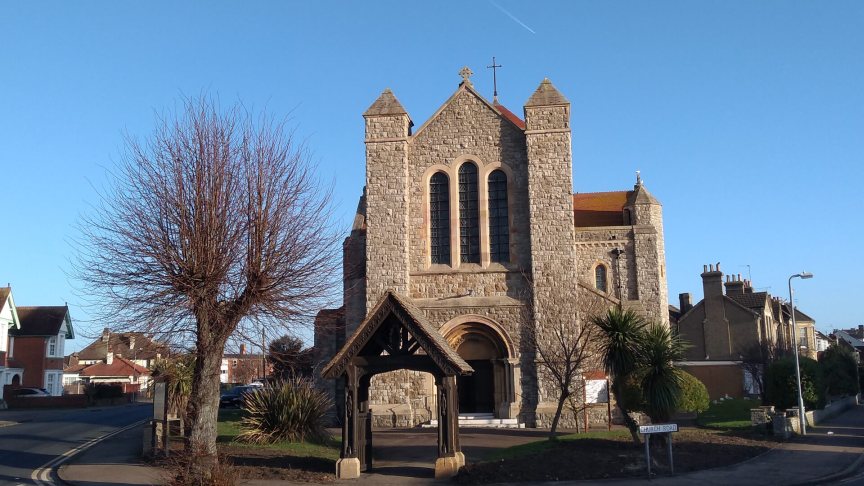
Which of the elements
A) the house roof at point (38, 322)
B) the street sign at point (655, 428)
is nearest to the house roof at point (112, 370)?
the house roof at point (38, 322)

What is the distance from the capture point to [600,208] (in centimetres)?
3872

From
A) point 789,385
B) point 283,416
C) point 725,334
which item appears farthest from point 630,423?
point 725,334

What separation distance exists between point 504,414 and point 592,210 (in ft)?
49.2

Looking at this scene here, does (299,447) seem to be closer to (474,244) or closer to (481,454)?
(481,454)

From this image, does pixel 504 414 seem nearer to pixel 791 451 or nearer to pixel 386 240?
pixel 386 240

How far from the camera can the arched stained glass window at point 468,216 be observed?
2888 centimetres

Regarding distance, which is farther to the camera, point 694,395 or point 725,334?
point 725,334

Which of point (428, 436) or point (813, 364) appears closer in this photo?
point (428, 436)

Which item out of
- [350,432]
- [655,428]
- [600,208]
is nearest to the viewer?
[655,428]

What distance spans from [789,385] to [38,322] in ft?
177

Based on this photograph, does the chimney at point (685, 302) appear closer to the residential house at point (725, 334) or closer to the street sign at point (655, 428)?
the residential house at point (725, 334)

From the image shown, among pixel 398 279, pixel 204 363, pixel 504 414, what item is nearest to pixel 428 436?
pixel 504 414

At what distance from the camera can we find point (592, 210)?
38.5m

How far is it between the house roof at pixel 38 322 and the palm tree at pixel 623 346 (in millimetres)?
49149
